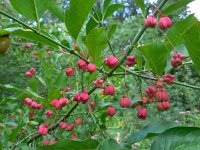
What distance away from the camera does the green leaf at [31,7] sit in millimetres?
1017

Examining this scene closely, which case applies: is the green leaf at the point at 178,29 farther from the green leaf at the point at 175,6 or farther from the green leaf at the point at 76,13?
the green leaf at the point at 76,13

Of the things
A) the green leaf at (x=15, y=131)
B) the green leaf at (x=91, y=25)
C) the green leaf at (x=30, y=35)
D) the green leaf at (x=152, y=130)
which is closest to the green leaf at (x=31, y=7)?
the green leaf at (x=30, y=35)

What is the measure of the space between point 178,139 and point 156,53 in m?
0.25

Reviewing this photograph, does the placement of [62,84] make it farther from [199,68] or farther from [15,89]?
[199,68]

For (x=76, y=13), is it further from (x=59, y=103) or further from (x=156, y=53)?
(x=59, y=103)

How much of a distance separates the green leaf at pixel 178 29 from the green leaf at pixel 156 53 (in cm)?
6

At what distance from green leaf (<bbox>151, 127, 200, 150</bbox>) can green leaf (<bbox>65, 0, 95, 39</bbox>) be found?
0.39 meters

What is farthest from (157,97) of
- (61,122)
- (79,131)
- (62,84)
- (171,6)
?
(79,131)

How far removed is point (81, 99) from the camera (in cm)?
110

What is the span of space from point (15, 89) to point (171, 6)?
23.8 inches

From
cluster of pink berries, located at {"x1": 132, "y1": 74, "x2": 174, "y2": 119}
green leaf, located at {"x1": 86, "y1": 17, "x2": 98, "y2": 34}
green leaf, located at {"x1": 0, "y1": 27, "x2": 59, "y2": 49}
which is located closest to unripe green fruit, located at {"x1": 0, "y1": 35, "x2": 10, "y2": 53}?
green leaf, located at {"x1": 0, "y1": 27, "x2": 59, "y2": 49}

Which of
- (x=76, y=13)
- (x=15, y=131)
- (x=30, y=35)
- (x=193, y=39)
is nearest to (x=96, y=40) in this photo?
(x=76, y=13)

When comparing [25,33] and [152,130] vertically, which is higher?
[25,33]

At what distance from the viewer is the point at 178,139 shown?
2.48ft
